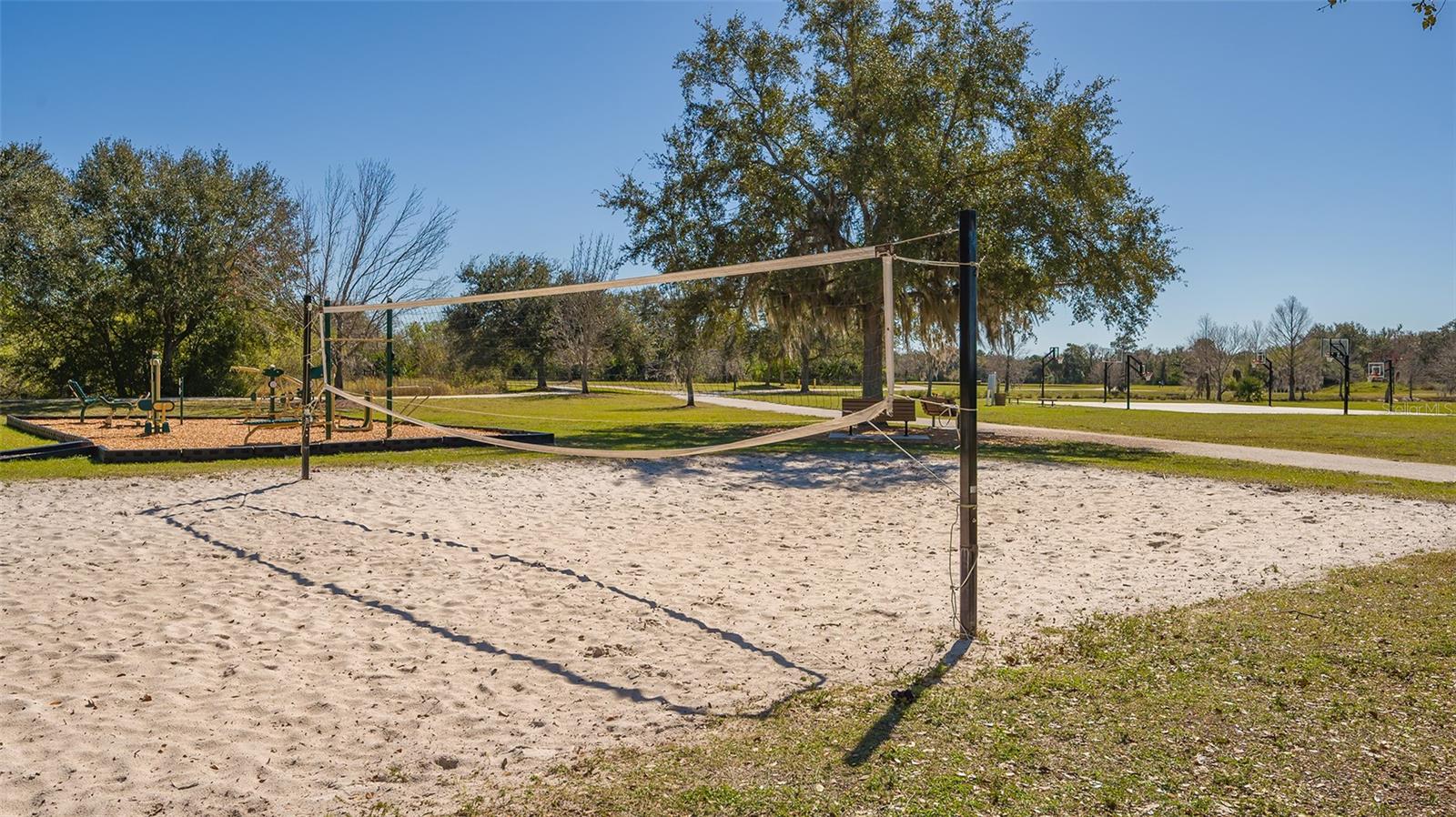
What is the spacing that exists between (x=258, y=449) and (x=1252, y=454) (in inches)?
579

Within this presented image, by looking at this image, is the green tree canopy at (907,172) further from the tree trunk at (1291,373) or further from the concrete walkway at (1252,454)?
the tree trunk at (1291,373)

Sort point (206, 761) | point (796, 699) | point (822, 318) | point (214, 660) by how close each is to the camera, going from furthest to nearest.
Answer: point (822, 318), point (214, 660), point (796, 699), point (206, 761)

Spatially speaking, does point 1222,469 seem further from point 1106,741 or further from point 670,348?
point 670,348

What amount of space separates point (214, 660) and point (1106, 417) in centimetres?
2497

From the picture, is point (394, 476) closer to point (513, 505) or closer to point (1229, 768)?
point (513, 505)

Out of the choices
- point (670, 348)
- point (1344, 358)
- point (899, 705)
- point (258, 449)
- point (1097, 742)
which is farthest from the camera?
point (1344, 358)

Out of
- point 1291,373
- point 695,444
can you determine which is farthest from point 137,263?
point 1291,373

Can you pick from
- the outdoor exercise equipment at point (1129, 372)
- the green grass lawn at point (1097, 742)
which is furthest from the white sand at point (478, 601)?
the outdoor exercise equipment at point (1129, 372)

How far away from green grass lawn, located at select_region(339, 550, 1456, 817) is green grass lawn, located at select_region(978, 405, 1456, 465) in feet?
38.9

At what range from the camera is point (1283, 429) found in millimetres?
20328

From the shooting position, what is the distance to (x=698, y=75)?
62.8 ft


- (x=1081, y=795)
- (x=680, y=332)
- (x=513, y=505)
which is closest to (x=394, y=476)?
(x=513, y=505)

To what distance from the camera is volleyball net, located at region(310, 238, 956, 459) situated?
8.00 metres

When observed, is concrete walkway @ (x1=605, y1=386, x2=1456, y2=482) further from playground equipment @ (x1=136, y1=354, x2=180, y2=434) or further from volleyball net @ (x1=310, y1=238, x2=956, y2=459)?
playground equipment @ (x1=136, y1=354, x2=180, y2=434)
